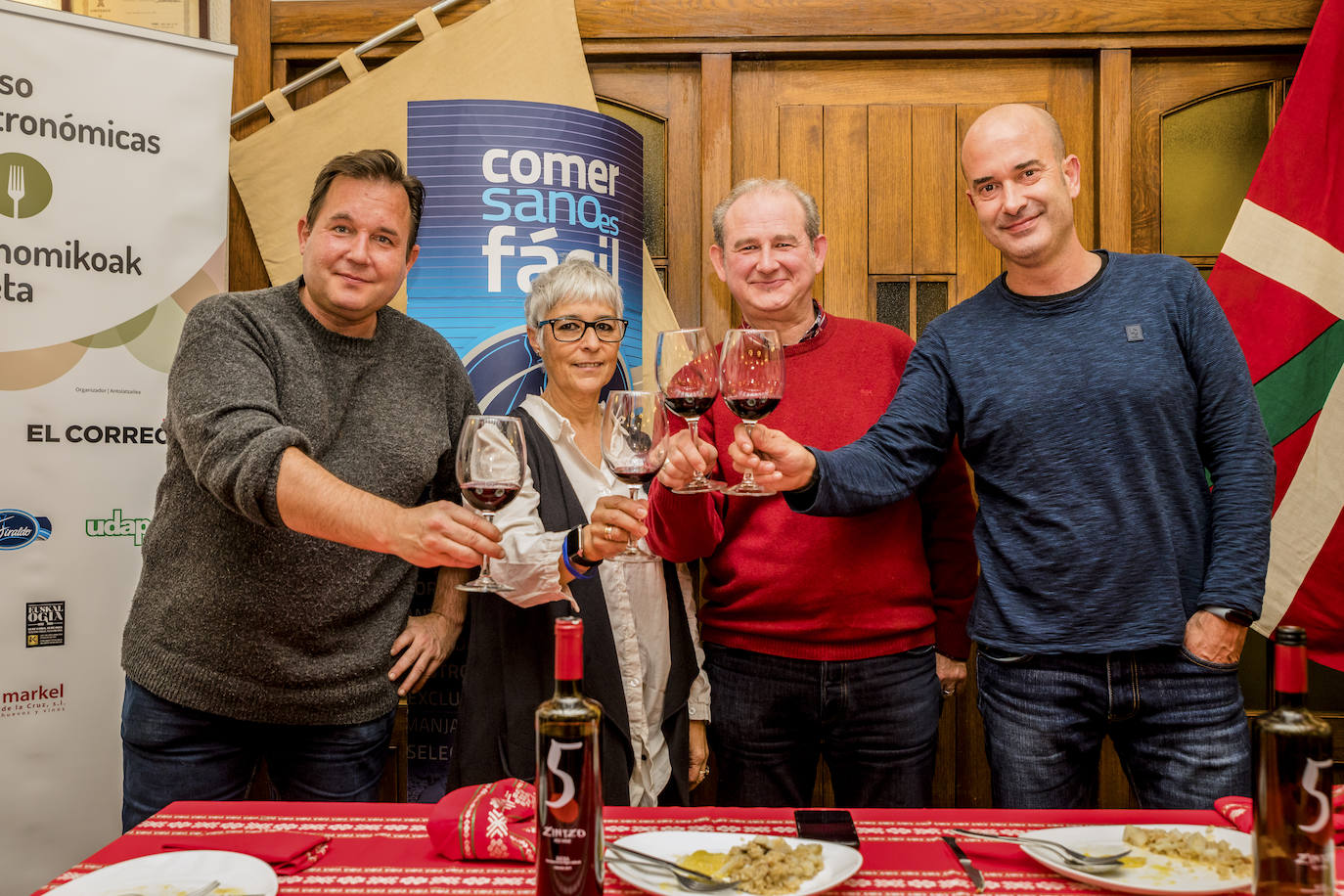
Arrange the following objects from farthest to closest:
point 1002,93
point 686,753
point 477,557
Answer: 1. point 1002,93
2. point 686,753
3. point 477,557

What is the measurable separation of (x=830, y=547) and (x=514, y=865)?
101 cm

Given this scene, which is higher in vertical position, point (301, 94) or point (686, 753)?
point (301, 94)

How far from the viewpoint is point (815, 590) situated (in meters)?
1.92

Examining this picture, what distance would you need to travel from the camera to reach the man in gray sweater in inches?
69.3

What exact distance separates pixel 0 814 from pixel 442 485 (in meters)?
1.37

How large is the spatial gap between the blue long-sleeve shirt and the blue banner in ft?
3.23

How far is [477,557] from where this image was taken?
127 cm

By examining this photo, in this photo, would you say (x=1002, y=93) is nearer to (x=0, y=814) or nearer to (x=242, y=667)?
(x=242, y=667)

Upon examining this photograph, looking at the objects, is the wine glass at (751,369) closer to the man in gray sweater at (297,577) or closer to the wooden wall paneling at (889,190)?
the man in gray sweater at (297,577)

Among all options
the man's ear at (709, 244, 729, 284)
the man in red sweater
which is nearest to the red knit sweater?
the man in red sweater

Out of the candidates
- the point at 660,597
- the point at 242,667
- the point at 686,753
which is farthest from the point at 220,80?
the point at 686,753

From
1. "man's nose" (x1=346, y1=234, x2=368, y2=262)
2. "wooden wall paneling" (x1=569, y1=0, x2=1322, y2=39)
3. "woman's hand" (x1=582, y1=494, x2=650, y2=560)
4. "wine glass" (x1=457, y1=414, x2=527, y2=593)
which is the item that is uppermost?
"wooden wall paneling" (x1=569, y1=0, x2=1322, y2=39)

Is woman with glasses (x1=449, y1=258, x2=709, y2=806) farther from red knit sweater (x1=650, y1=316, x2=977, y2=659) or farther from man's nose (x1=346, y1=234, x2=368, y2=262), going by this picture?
man's nose (x1=346, y1=234, x2=368, y2=262)

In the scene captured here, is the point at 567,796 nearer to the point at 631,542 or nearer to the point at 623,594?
the point at 631,542
